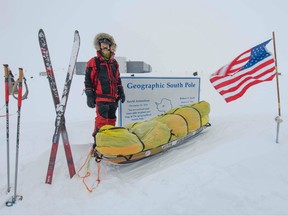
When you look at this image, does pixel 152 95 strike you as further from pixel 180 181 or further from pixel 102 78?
pixel 180 181

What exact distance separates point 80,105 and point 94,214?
721 cm

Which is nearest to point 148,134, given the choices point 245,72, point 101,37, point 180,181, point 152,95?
point 180,181

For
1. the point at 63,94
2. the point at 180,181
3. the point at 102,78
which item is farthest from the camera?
the point at 102,78

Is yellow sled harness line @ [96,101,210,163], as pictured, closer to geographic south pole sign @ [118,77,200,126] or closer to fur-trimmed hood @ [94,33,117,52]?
geographic south pole sign @ [118,77,200,126]

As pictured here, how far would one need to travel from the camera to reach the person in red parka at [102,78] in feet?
12.9

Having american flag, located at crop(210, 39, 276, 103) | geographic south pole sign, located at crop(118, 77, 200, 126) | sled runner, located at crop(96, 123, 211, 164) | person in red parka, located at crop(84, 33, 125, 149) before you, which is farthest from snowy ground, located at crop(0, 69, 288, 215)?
geographic south pole sign, located at crop(118, 77, 200, 126)

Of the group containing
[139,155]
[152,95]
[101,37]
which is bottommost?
[139,155]

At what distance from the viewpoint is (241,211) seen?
2.26m

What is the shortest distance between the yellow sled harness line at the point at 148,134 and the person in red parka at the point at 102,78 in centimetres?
64

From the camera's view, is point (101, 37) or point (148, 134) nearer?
point (148, 134)

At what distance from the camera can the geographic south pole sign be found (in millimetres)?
5406

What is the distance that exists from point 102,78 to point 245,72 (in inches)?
106

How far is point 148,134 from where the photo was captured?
11.7 ft

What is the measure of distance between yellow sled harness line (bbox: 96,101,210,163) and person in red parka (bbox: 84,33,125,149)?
25.2 inches
